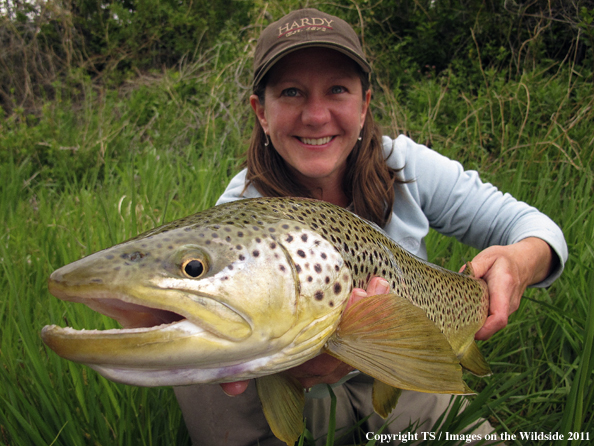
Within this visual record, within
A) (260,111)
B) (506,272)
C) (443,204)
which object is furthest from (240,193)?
(506,272)

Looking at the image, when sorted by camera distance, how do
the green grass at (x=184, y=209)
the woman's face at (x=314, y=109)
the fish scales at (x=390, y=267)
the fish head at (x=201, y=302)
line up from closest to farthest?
the fish head at (x=201, y=302) < the fish scales at (x=390, y=267) < the green grass at (x=184, y=209) < the woman's face at (x=314, y=109)

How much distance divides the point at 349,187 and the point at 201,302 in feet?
5.04

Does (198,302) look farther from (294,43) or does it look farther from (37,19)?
(37,19)

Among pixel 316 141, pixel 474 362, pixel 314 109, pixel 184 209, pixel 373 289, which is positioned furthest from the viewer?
pixel 184 209

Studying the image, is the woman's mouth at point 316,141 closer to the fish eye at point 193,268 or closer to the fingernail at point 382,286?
the fingernail at point 382,286

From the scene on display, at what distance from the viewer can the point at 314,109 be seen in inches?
80.3

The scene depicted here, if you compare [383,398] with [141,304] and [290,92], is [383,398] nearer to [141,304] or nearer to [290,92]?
[141,304]

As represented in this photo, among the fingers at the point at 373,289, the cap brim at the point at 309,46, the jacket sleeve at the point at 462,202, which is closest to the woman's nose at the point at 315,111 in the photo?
the cap brim at the point at 309,46

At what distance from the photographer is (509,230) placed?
7.31 feet

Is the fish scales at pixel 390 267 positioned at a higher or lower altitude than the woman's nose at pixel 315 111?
lower

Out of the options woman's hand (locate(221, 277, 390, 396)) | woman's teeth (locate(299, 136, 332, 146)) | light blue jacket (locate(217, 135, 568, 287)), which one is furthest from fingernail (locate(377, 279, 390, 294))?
woman's teeth (locate(299, 136, 332, 146))

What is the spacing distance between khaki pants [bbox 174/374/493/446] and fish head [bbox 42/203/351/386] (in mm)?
916

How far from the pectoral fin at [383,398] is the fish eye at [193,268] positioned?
2.67 ft

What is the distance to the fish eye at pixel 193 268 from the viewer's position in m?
0.97
